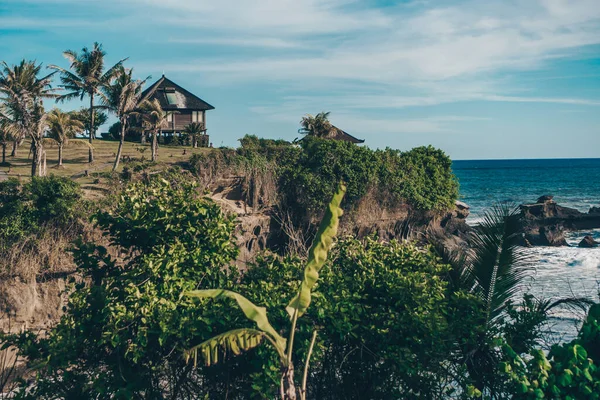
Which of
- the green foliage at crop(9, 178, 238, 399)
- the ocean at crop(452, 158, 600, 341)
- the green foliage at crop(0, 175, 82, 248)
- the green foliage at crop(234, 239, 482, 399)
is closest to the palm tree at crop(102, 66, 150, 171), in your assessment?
the green foliage at crop(0, 175, 82, 248)

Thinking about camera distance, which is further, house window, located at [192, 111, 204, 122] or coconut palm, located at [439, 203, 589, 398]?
house window, located at [192, 111, 204, 122]

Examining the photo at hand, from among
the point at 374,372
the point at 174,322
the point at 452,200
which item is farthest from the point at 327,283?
the point at 452,200

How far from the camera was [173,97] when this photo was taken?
47.8m

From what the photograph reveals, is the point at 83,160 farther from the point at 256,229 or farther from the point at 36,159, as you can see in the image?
the point at 256,229

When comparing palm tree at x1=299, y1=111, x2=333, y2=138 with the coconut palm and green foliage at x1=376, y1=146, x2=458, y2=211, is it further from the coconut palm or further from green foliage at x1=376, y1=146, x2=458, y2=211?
the coconut palm

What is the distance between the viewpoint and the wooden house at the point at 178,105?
1866 inches

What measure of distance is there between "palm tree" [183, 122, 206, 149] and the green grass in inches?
69.8

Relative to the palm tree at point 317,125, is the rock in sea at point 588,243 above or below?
below

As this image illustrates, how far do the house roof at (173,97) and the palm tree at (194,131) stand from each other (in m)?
2.46

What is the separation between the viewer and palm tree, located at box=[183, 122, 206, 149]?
45.3 m

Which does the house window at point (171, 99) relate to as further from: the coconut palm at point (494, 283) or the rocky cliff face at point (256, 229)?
the coconut palm at point (494, 283)

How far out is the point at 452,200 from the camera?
3353cm

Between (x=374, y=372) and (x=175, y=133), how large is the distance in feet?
140

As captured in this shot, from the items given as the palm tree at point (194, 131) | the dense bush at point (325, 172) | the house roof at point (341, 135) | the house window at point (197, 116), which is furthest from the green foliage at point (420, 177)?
the house window at point (197, 116)
